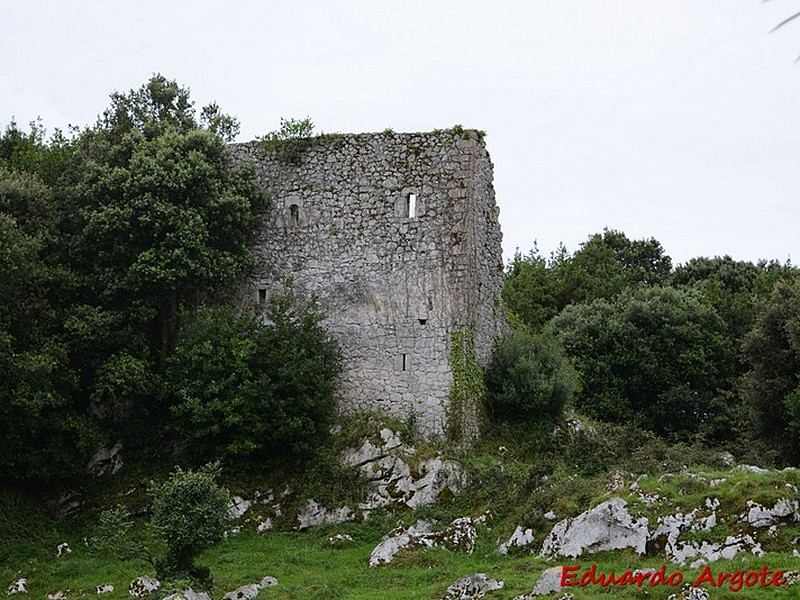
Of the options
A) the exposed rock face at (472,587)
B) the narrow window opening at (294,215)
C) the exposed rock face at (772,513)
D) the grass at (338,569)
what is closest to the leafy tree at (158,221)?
the narrow window opening at (294,215)

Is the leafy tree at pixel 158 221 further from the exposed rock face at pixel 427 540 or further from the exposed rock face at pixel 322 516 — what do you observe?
the exposed rock face at pixel 427 540

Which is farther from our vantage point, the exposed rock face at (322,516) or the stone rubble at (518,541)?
the exposed rock face at (322,516)

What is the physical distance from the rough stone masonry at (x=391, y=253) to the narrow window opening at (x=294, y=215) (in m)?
0.03

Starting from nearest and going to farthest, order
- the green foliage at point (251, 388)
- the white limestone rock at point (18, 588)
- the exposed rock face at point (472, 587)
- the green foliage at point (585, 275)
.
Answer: the exposed rock face at point (472, 587)
the white limestone rock at point (18, 588)
the green foliage at point (251, 388)
the green foliage at point (585, 275)

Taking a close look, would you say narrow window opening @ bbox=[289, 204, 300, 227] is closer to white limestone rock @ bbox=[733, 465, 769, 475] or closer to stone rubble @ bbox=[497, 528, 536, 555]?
stone rubble @ bbox=[497, 528, 536, 555]

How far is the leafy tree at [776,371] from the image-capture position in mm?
30281

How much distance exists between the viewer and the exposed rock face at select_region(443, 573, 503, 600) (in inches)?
713

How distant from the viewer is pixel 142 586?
20.6 m

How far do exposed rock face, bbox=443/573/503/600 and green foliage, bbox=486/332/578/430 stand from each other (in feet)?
27.7

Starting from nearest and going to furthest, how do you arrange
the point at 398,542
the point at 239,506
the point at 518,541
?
1. the point at 518,541
2. the point at 398,542
3. the point at 239,506

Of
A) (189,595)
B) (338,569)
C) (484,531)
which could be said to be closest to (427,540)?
Answer: (484,531)

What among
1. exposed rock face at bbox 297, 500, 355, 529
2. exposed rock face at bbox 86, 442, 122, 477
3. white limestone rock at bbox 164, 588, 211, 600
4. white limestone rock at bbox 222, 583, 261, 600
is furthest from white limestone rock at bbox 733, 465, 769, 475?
exposed rock face at bbox 86, 442, 122, 477

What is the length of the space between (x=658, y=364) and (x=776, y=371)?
215 inches

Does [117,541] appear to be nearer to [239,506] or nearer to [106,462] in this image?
[239,506]
